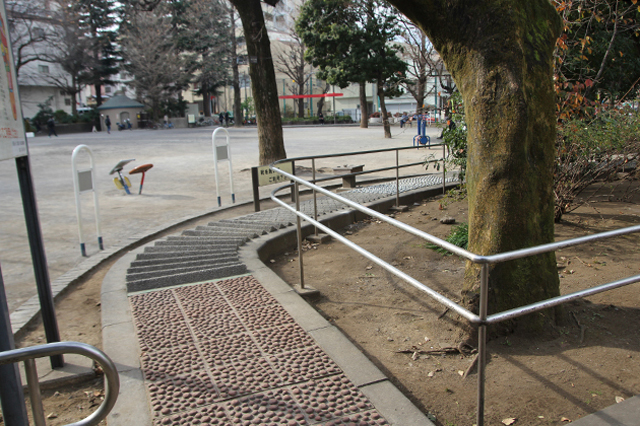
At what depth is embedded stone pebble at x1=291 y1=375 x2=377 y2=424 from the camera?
2.59 m

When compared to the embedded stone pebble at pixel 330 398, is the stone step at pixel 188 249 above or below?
above

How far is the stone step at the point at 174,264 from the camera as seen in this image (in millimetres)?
5012

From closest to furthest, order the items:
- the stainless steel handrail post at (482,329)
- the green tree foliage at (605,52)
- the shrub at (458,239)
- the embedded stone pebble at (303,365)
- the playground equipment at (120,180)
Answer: the stainless steel handrail post at (482,329)
the embedded stone pebble at (303,365)
the shrub at (458,239)
the green tree foliage at (605,52)
the playground equipment at (120,180)

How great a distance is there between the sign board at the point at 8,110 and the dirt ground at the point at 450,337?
1.43 metres

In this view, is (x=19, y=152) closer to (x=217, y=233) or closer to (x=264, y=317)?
(x=264, y=317)

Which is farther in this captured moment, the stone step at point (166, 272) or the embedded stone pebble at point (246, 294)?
the stone step at point (166, 272)

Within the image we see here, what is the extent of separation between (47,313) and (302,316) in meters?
1.65

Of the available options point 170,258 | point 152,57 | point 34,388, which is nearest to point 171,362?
point 34,388

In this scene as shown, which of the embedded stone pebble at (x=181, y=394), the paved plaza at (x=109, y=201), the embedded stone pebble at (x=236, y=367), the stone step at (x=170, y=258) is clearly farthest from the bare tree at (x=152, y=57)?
the embedded stone pebble at (x=181, y=394)

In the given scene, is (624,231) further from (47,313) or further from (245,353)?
(47,313)

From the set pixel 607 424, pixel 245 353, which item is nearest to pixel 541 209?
pixel 607 424

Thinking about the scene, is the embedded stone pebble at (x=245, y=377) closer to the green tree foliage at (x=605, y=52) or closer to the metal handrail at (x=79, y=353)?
the metal handrail at (x=79, y=353)

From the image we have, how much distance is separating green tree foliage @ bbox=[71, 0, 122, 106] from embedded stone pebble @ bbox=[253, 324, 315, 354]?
151 ft

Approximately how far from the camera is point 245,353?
3.27 meters
